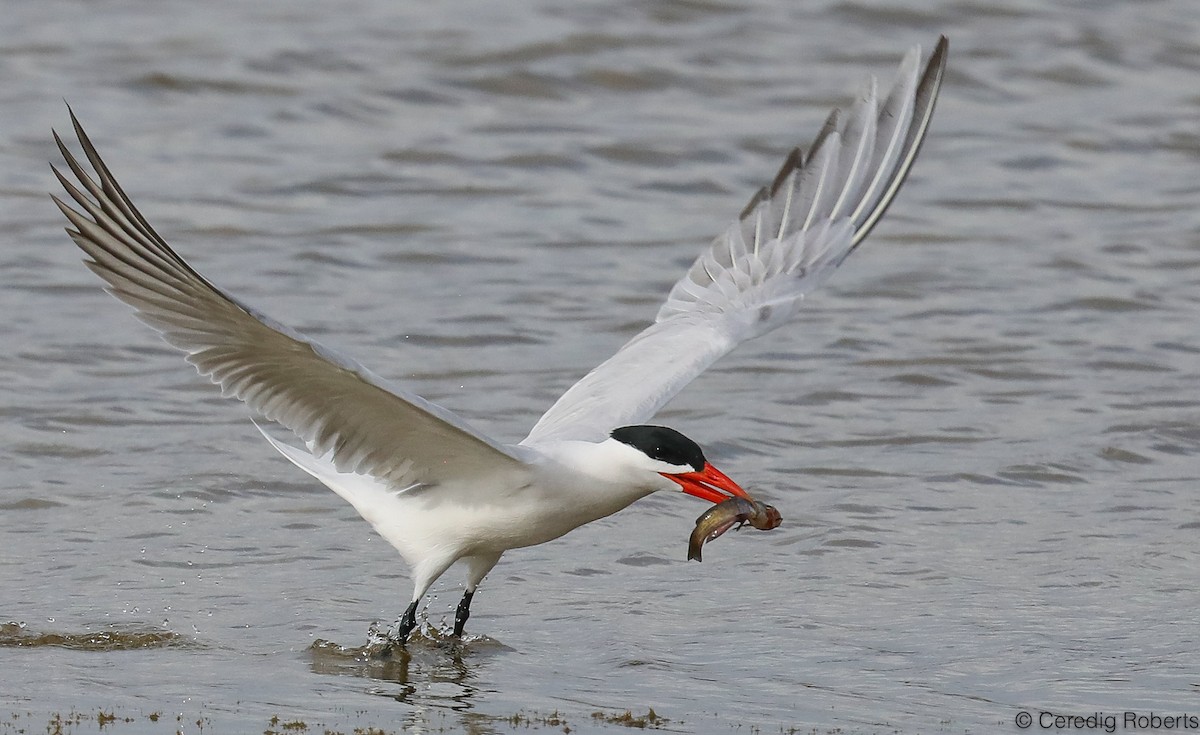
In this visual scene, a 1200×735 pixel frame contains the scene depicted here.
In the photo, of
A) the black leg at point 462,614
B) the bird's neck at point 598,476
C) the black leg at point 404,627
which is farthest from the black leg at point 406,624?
the bird's neck at point 598,476

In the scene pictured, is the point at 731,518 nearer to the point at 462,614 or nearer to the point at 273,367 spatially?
the point at 462,614

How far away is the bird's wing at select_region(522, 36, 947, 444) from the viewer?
7.59 metres

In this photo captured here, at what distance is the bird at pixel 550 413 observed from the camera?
230 inches

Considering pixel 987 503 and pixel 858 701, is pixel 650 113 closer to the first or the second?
pixel 987 503

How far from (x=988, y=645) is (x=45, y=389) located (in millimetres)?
Answer: 5370

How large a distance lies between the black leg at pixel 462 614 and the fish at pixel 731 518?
3.47 feet

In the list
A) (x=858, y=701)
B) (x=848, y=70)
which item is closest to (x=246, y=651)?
(x=858, y=701)

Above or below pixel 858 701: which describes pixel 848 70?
above

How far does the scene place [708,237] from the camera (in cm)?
1339

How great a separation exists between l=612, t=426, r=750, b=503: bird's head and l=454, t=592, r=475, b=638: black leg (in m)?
1.06

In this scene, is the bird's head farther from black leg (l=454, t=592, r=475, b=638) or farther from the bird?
black leg (l=454, t=592, r=475, b=638)

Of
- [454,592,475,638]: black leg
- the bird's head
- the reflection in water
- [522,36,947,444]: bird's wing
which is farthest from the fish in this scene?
[522,36,947,444]: bird's wing

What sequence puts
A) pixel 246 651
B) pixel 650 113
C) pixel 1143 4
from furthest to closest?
1. pixel 1143 4
2. pixel 650 113
3. pixel 246 651

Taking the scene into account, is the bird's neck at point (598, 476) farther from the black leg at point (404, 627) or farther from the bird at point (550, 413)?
the black leg at point (404, 627)
